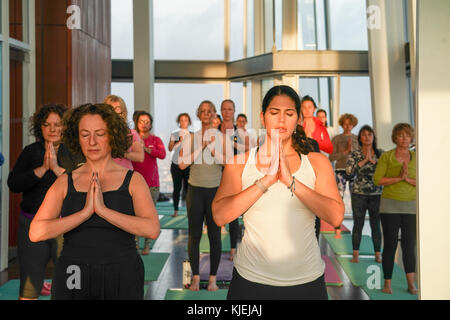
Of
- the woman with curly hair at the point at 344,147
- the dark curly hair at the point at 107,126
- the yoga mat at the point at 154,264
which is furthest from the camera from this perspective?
the woman with curly hair at the point at 344,147

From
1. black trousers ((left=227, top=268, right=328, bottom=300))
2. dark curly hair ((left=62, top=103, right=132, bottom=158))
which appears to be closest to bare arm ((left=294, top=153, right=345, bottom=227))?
black trousers ((left=227, top=268, right=328, bottom=300))

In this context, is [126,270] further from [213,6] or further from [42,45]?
[213,6]

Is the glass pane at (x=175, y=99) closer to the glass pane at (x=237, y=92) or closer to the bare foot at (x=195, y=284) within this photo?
the glass pane at (x=237, y=92)

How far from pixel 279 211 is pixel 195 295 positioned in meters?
2.59

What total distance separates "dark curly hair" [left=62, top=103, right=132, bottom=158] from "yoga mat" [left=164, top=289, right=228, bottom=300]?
7.63ft

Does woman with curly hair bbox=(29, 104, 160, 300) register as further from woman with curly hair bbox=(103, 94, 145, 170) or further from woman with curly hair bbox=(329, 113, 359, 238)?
woman with curly hair bbox=(329, 113, 359, 238)

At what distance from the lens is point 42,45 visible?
5.82 metres

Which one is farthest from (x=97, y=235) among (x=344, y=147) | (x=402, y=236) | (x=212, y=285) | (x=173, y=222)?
(x=173, y=222)

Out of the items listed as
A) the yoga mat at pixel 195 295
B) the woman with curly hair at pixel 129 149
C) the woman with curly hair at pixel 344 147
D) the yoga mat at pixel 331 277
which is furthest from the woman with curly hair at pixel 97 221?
the woman with curly hair at pixel 344 147

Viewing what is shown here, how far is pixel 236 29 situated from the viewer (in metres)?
12.9

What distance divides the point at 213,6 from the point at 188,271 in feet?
31.9

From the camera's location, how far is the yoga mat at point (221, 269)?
4.79 metres

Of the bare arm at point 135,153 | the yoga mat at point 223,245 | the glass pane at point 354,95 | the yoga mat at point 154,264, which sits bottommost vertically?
the yoga mat at point 154,264

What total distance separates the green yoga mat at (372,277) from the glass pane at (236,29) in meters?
8.03
